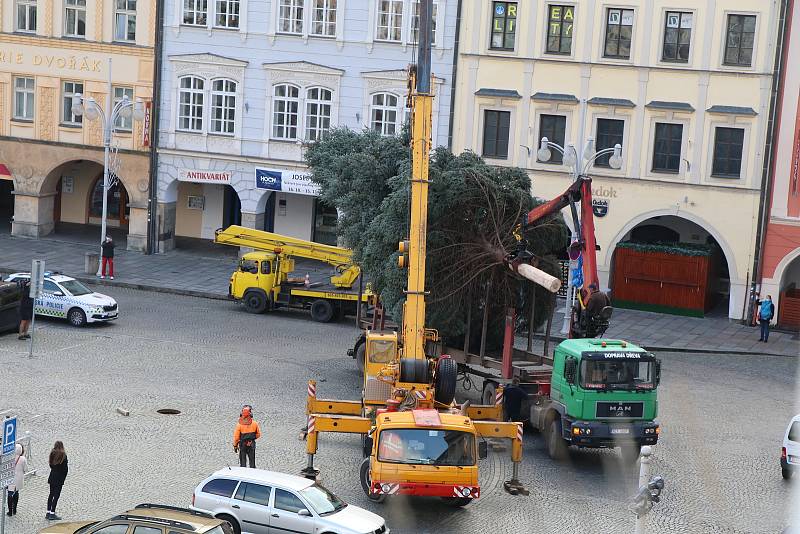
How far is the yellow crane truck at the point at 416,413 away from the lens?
909 inches

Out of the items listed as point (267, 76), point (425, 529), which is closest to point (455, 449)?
point (425, 529)

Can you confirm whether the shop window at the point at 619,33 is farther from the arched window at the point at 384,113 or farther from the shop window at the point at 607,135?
the arched window at the point at 384,113

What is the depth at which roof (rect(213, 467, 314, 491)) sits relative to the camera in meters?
21.2

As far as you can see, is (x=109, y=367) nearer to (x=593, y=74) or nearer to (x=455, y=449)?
(x=455, y=449)

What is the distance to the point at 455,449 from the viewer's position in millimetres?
23406

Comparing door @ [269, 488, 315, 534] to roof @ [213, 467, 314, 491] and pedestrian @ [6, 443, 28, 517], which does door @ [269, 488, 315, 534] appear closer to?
roof @ [213, 467, 314, 491]

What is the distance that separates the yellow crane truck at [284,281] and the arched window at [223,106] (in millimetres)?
7929

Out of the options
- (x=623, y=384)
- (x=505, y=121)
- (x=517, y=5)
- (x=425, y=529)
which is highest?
(x=517, y=5)

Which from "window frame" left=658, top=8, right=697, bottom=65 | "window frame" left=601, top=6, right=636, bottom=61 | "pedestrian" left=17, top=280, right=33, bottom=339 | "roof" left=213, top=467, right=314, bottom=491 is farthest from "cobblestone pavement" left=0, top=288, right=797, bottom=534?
"window frame" left=601, top=6, right=636, bottom=61

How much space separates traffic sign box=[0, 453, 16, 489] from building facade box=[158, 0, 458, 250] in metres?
27.6

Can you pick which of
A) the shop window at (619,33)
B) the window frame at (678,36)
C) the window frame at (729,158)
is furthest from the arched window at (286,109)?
the window frame at (729,158)

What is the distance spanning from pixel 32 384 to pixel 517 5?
22.2 meters

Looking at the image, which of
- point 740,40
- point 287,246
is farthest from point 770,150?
point 287,246

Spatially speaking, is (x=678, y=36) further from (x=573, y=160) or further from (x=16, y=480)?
(x=16, y=480)
